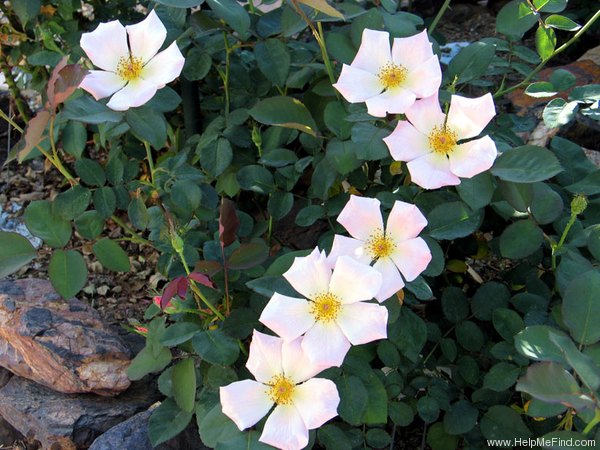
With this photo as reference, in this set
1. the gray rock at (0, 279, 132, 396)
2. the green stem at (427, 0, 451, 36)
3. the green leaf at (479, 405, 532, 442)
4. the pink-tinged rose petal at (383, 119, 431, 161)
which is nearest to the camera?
the pink-tinged rose petal at (383, 119, 431, 161)

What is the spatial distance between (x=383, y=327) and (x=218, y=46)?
2.55 ft

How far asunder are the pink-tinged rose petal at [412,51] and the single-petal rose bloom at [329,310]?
0.37m

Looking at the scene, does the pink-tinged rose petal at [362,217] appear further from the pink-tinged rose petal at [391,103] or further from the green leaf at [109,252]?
the green leaf at [109,252]

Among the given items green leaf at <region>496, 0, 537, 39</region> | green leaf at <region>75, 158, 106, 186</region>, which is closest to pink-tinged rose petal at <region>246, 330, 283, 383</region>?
green leaf at <region>75, 158, 106, 186</region>

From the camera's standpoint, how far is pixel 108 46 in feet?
4.08

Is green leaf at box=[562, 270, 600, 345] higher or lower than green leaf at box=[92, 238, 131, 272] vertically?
higher

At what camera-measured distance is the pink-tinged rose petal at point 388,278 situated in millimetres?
1074

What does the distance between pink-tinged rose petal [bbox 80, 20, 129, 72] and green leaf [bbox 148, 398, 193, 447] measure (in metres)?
0.61

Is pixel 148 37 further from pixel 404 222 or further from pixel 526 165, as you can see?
pixel 526 165

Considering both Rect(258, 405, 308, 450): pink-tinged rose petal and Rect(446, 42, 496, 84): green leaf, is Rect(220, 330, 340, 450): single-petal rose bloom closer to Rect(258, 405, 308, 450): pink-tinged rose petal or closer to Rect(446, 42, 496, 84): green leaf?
Rect(258, 405, 308, 450): pink-tinged rose petal

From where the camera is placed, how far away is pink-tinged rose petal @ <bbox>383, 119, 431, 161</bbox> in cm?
112

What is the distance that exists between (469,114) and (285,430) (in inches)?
20.7

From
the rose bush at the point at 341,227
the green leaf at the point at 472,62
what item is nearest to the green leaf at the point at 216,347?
the rose bush at the point at 341,227

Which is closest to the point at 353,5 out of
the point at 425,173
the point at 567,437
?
the point at 425,173
